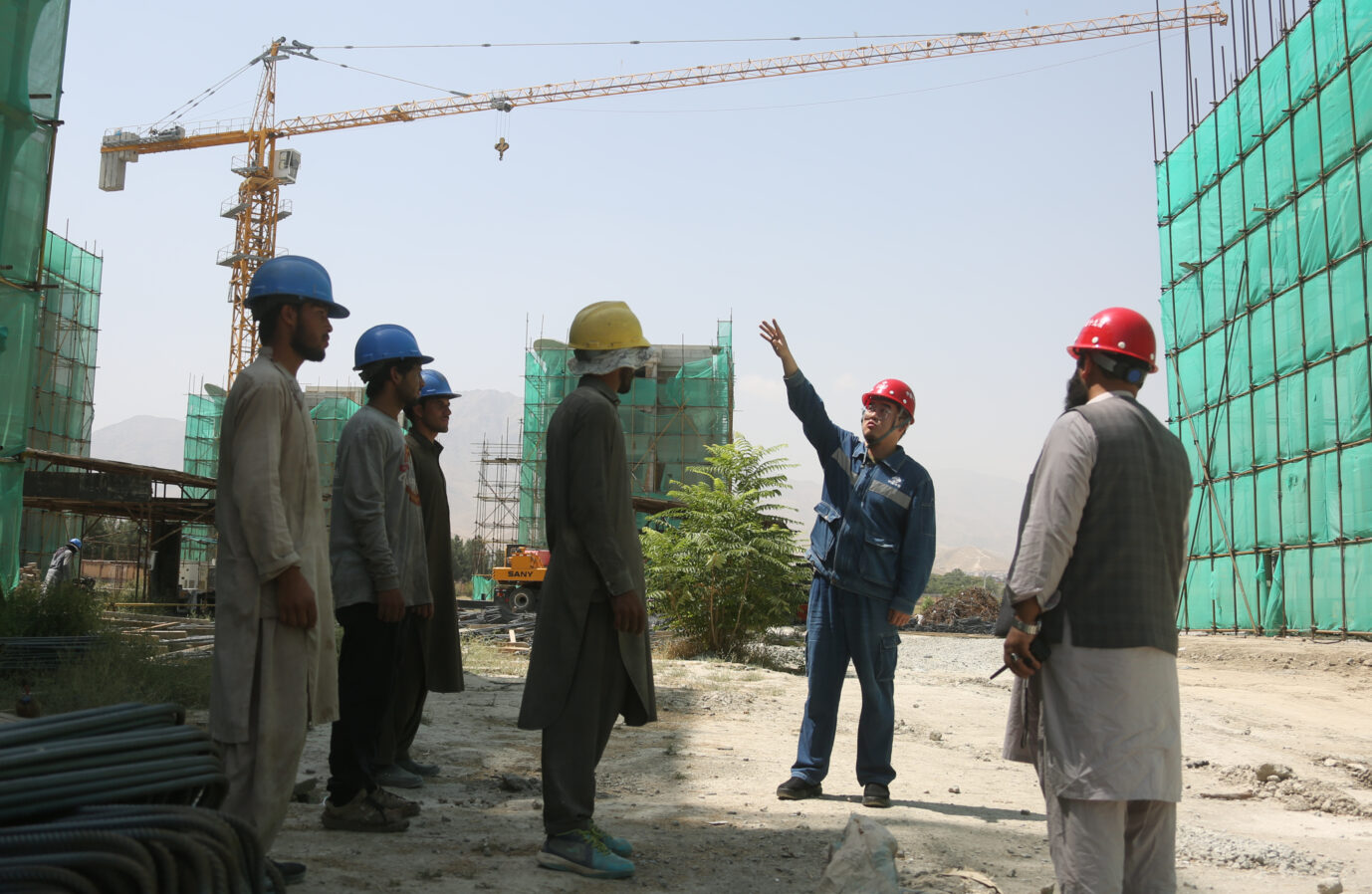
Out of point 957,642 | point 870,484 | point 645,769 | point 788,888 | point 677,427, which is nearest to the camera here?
point 788,888

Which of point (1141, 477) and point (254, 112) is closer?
point (1141, 477)

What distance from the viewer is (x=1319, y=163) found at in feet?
61.7

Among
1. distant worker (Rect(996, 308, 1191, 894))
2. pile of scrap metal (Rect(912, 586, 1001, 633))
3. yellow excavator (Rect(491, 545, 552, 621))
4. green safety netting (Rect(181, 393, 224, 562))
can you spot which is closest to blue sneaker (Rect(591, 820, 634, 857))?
distant worker (Rect(996, 308, 1191, 894))

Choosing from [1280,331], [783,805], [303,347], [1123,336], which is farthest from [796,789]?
[1280,331]

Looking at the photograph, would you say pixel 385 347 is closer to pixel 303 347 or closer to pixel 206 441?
pixel 303 347

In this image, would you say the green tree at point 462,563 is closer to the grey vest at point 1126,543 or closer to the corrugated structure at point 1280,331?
the corrugated structure at point 1280,331

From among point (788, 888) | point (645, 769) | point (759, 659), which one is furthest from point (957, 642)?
point (788, 888)

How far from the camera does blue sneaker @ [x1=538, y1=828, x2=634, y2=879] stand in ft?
11.1

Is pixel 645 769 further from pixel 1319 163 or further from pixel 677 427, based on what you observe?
pixel 677 427

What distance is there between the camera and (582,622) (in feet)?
11.6

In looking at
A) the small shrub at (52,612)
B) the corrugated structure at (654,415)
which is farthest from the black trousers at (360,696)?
the corrugated structure at (654,415)

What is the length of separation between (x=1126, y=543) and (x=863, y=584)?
2026 mm

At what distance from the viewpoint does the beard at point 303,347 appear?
3.22m

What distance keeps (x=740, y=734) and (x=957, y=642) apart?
14.2 m
